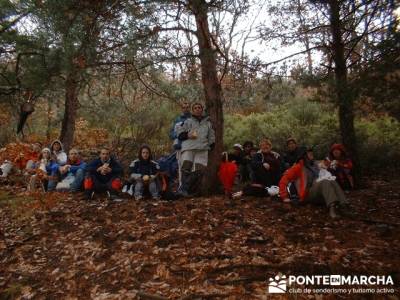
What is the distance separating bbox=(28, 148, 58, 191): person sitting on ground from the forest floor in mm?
1132

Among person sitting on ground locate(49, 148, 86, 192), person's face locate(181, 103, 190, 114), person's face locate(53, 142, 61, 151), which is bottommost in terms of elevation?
person sitting on ground locate(49, 148, 86, 192)

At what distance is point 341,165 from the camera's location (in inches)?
273

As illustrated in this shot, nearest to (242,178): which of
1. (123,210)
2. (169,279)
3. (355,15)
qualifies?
(123,210)

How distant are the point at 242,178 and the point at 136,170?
2668 mm

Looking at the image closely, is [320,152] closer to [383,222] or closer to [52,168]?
[383,222]

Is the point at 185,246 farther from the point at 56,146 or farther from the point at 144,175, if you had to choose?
the point at 56,146

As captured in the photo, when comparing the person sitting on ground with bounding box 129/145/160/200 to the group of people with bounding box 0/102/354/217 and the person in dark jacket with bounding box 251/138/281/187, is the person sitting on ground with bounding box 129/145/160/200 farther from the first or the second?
the person in dark jacket with bounding box 251/138/281/187

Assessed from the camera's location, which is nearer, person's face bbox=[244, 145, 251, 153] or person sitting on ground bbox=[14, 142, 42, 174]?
person's face bbox=[244, 145, 251, 153]

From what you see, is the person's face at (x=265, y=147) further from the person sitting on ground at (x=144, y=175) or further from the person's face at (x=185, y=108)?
the person sitting on ground at (x=144, y=175)

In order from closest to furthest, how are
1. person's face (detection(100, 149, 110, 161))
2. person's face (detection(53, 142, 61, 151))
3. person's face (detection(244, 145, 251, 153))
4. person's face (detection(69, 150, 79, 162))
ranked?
person's face (detection(100, 149, 110, 161)), person's face (detection(69, 150, 79, 162)), person's face (detection(53, 142, 61, 151)), person's face (detection(244, 145, 251, 153))

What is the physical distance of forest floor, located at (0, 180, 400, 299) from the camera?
3996 millimetres

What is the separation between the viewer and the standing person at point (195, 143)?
21.8ft

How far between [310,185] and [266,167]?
2.88 ft

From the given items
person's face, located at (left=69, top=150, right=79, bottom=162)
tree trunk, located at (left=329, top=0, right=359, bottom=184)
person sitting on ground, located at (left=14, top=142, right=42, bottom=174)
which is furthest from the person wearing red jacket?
person sitting on ground, located at (left=14, top=142, right=42, bottom=174)
